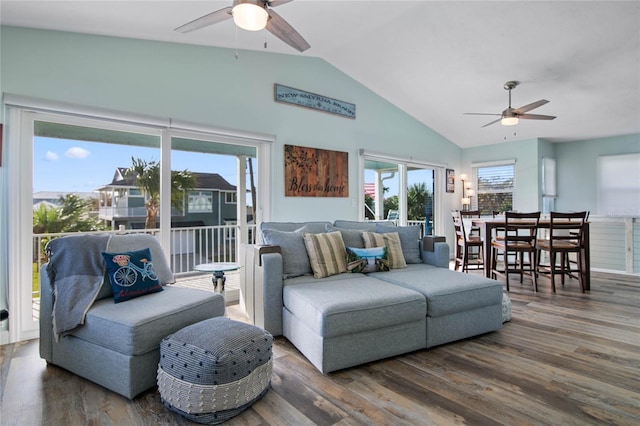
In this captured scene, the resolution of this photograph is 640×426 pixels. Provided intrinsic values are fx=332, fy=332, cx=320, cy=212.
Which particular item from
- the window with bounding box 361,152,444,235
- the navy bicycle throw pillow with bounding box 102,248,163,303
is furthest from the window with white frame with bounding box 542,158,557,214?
the navy bicycle throw pillow with bounding box 102,248,163,303

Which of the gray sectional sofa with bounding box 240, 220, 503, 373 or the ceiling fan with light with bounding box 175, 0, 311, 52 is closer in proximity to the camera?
the ceiling fan with light with bounding box 175, 0, 311, 52

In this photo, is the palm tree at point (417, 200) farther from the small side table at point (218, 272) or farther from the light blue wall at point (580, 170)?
the small side table at point (218, 272)

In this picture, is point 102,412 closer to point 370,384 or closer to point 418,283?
point 370,384

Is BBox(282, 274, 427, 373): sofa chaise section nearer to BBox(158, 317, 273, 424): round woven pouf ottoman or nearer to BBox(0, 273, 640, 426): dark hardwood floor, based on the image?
BBox(0, 273, 640, 426): dark hardwood floor

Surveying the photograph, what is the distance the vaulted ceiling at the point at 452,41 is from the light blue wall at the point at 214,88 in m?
0.13

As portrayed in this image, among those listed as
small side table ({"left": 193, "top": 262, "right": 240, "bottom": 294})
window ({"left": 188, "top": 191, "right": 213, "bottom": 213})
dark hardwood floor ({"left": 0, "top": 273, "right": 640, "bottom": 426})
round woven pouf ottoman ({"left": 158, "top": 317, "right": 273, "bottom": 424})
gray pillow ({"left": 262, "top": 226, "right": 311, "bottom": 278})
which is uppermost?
window ({"left": 188, "top": 191, "right": 213, "bottom": 213})

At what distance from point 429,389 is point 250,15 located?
2.47 meters

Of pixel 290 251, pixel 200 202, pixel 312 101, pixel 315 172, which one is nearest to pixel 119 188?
pixel 200 202

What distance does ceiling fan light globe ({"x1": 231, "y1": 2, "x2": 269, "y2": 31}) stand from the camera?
198cm

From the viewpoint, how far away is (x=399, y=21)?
3635 mm

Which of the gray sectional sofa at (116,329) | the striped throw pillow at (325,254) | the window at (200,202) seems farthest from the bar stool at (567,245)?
the window at (200,202)

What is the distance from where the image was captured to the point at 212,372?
167 cm

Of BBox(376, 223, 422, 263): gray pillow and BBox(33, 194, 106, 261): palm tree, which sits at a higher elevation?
BBox(33, 194, 106, 261): palm tree

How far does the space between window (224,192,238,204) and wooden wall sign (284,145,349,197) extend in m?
0.61
